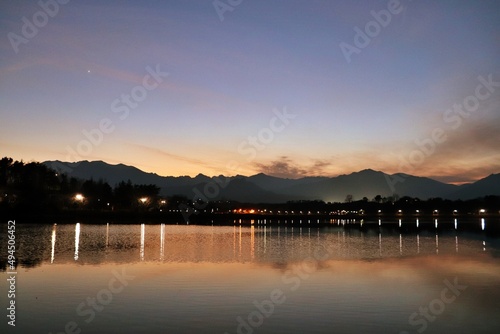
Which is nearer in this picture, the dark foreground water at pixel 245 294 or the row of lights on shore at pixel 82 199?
the dark foreground water at pixel 245 294

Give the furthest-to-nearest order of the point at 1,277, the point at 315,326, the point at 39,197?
1. the point at 39,197
2. the point at 1,277
3. the point at 315,326

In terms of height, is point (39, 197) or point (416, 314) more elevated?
point (39, 197)

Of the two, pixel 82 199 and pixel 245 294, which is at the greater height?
pixel 82 199

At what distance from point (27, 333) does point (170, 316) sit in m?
4.68

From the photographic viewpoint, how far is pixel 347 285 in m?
23.8

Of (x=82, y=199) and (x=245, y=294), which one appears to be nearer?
(x=245, y=294)

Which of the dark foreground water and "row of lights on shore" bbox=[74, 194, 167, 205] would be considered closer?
the dark foreground water

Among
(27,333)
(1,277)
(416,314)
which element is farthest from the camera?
(1,277)

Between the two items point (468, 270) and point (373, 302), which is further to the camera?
point (468, 270)

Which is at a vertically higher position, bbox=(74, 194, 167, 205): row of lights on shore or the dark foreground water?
bbox=(74, 194, 167, 205): row of lights on shore

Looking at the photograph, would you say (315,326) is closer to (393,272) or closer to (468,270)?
(393,272)

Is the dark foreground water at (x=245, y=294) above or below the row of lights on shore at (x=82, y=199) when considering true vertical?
below

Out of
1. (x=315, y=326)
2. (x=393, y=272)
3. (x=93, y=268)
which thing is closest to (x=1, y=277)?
(x=93, y=268)

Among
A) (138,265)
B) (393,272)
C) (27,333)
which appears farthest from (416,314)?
(138,265)
